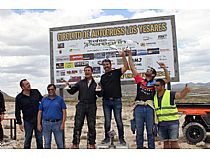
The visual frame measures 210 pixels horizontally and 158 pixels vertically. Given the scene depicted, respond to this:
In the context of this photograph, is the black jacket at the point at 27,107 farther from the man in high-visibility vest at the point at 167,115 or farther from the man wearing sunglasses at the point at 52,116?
the man in high-visibility vest at the point at 167,115

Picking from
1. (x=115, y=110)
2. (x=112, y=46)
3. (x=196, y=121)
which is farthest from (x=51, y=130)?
(x=196, y=121)

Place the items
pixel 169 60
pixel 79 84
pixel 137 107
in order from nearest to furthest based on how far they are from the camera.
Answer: pixel 137 107, pixel 79 84, pixel 169 60

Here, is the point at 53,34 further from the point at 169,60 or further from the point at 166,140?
the point at 166,140

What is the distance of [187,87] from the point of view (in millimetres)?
5137

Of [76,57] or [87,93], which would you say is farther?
[76,57]

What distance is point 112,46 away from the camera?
7766mm

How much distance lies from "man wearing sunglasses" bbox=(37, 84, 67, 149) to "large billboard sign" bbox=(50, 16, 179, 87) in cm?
221

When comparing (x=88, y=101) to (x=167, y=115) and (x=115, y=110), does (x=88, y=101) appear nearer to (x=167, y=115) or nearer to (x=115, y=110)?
(x=115, y=110)

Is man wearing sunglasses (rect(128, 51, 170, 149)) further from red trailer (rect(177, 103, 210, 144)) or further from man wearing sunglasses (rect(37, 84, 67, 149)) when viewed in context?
red trailer (rect(177, 103, 210, 144))

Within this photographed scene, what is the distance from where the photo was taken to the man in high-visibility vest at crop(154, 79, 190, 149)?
529cm

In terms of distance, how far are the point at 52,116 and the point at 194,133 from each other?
12.2ft

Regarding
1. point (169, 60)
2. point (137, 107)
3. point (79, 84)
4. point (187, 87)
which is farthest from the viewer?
point (169, 60)

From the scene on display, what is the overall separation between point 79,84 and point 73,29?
8.79ft
